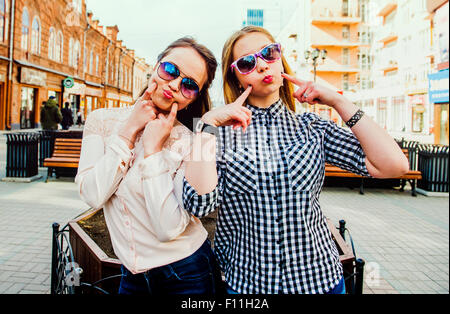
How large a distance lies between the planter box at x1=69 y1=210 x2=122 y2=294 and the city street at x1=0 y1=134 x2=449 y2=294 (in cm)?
48

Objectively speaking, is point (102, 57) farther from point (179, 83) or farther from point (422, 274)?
point (422, 274)

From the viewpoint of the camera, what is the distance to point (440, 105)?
22078mm

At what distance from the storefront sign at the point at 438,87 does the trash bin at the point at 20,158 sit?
22.4m

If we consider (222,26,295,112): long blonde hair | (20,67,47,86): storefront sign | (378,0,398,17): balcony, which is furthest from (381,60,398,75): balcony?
(222,26,295,112): long blonde hair

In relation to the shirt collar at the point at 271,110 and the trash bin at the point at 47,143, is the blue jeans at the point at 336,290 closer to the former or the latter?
the shirt collar at the point at 271,110

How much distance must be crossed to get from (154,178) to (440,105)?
2553cm

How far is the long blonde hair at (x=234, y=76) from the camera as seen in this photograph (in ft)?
3.89

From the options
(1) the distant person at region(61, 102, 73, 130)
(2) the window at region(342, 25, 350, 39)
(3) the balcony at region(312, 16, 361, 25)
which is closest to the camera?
(1) the distant person at region(61, 102, 73, 130)

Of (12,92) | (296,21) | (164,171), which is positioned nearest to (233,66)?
(164,171)

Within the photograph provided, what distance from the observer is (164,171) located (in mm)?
1078

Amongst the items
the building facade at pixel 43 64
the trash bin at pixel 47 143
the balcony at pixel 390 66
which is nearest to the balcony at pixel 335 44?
the balcony at pixel 390 66

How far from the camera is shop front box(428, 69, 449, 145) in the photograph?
69.2 feet

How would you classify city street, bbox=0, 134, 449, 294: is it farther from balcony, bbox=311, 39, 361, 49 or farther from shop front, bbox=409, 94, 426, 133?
balcony, bbox=311, 39, 361, 49
